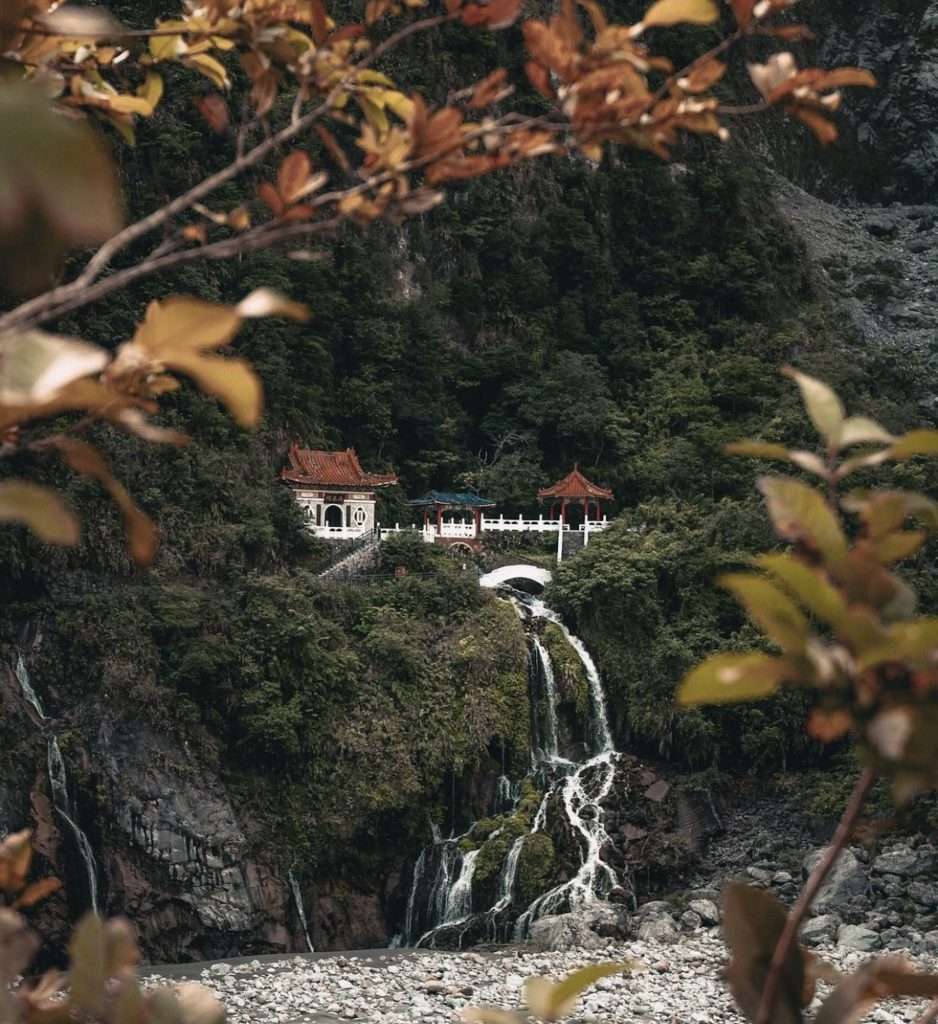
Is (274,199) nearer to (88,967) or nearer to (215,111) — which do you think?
(215,111)

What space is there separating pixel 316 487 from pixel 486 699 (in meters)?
4.87

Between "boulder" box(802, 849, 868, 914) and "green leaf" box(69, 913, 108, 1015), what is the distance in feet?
42.3

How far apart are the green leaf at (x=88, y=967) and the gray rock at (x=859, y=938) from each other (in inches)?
475

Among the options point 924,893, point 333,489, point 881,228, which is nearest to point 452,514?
point 333,489

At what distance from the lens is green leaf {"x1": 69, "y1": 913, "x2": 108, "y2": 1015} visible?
38.3 inches

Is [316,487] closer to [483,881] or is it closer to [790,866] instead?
[483,881]

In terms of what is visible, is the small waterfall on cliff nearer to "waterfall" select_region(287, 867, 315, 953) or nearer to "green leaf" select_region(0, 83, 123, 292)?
"waterfall" select_region(287, 867, 315, 953)

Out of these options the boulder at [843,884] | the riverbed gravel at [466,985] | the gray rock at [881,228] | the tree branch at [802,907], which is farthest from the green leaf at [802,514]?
the gray rock at [881,228]

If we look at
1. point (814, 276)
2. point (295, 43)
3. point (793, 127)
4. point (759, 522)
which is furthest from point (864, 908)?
point (793, 127)

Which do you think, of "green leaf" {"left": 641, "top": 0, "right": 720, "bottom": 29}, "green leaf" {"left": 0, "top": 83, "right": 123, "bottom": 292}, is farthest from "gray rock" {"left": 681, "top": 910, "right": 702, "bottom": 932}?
"green leaf" {"left": 0, "top": 83, "right": 123, "bottom": 292}

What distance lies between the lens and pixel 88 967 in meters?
0.97

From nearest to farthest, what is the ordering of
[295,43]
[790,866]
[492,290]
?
[295,43]
[790,866]
[492,290]

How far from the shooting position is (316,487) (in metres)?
19.1

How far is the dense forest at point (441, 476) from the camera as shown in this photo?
1441 centimetres
